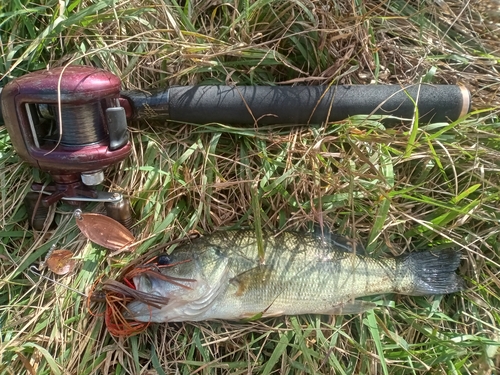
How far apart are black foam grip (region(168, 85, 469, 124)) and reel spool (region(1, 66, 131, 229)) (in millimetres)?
337

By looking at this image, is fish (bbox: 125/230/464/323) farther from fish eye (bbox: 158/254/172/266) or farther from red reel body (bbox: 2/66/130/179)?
red reel body (bbox: 2/66/130/179)

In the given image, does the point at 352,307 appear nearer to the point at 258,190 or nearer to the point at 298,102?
the point at 258,190

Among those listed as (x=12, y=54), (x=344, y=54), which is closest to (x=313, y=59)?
(x=344, y=54)

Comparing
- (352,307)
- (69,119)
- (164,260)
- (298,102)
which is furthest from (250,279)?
(69,119)

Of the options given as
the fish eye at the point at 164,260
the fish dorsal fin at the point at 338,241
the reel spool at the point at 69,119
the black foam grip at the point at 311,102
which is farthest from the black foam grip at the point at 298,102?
the fish eye at the point at 164,260

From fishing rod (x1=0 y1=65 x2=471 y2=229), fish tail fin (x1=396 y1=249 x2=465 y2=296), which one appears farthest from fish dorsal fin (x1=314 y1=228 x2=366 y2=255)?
fishing rod (x1=0 y1=65 x2=471 y2=229)

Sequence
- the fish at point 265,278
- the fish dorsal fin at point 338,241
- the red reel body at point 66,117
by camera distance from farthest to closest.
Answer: the fish dorsal fin at point 338,241 < the fish at point 265,278 < the red reel body at point 66,117

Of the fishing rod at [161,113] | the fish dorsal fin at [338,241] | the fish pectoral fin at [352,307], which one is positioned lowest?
the fish pectoral fin at [352,307]

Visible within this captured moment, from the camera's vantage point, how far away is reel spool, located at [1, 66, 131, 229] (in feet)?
5.56

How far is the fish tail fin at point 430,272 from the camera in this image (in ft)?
7.01

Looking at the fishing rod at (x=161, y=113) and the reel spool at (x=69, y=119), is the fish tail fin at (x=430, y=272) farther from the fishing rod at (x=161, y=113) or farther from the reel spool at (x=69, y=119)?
the reel spool at (x=69, y=119)

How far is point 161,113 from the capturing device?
2021mm

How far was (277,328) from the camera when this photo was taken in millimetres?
2084

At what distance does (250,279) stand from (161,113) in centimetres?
98
